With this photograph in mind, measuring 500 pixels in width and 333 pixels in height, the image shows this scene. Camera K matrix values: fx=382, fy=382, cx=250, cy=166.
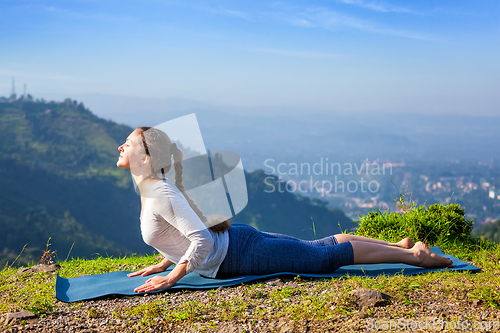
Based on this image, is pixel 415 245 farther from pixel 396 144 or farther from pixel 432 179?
pixel 396 144

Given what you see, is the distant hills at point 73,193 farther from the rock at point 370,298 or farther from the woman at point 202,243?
the rock at point 370,298

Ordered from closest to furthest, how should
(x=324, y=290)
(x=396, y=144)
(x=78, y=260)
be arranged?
(x=324, y=290) < (x=78, y=260) < (x=396, y=144)

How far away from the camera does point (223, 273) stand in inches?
135

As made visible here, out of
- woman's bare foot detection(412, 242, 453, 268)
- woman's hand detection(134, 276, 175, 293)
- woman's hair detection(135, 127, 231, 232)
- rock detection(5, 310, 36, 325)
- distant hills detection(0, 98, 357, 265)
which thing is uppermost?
woman's hair detection(135, 127, 231, 232)

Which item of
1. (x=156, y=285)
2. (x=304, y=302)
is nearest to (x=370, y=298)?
(x=304, y=302)

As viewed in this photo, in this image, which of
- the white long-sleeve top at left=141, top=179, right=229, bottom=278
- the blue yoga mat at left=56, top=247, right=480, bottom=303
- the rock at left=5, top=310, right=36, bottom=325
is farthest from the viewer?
the blue yoga mat at left=56, top=247, right=480, bottom=303

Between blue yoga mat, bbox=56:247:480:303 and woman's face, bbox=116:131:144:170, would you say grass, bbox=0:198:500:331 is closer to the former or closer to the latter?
blue yoga mat, bbox=56:247:480:303

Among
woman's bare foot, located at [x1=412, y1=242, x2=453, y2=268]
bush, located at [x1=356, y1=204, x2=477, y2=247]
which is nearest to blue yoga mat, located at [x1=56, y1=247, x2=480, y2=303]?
woman's bare foot, located at [x1=412, y1=242, x2=453, y2=268]

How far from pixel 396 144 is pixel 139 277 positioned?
6443cm

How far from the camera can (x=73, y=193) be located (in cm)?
5362

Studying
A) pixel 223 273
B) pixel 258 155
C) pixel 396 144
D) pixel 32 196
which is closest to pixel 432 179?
pixel 258 155

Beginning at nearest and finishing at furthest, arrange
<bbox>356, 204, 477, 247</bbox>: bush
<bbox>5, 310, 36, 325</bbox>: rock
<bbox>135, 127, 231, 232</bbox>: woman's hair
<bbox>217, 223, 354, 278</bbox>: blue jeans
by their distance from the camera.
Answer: <bbox>5, 310, 36, 325</bbox>: rock
<bbox>135, 127, 231, 232</bbox>: woman's hair
<bbox>217, 223, 354, 278</bbox>: blue jeans
<bbox>356, 204, 477, 247</bbox>: bush

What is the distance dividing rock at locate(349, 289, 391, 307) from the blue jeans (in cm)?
74

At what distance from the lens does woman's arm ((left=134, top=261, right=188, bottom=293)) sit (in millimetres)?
3084
